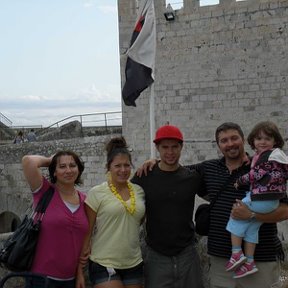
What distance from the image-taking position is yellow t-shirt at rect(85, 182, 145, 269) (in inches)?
133

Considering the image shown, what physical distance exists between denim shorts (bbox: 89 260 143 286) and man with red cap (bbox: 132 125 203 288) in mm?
103

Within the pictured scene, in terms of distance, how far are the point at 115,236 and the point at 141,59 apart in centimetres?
388

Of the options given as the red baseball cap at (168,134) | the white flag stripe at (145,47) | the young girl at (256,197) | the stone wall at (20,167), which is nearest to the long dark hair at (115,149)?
the red baseball cap at (168,134)

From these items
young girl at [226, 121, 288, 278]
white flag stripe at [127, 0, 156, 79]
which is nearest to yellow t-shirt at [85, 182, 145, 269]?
young girl at [226, 121, 288, 278]

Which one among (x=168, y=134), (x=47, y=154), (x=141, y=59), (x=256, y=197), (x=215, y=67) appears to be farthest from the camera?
(x=47, y=154)

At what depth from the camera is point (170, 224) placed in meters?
3.46

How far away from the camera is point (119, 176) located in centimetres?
349

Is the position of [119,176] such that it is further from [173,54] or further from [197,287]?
[173,54]

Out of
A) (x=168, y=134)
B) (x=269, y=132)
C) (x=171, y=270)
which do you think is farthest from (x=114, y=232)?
(x=269, y=132)

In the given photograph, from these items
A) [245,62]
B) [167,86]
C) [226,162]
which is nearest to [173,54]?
[167,86]

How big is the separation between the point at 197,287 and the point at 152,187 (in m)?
0.80

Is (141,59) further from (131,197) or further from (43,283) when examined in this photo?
(43,283)

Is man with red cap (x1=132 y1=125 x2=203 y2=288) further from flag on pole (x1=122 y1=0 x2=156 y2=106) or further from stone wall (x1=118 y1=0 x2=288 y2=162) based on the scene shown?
stone wall (x1=118 y1=0 x2=288 y2=162)

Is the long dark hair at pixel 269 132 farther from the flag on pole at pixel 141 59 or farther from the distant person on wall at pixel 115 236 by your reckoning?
the flag on pole at pixel 141 59
